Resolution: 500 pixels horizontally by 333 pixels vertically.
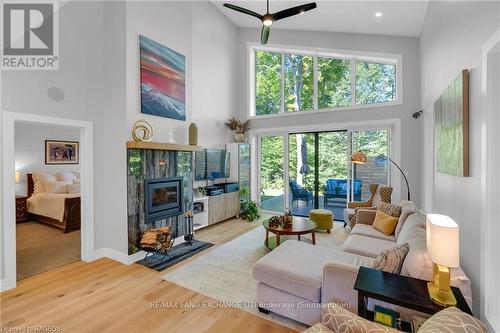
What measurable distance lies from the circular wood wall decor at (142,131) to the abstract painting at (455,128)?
375 cm

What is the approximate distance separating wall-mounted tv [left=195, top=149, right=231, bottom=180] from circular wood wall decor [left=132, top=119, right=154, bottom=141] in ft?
5.38

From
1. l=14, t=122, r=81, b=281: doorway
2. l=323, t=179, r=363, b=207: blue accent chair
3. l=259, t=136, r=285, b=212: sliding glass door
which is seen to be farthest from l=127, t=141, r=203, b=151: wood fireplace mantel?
l=323, t=179, r=363, b=207: blue accent chair

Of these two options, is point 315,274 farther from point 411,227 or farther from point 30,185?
point 30,185

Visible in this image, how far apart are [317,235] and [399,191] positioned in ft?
6.50

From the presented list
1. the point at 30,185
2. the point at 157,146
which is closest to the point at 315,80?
the point at 157,146

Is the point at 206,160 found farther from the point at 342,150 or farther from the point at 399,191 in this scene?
the point at 399,191

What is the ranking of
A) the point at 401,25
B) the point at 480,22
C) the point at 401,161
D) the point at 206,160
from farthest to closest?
the point at 206,160
the point at 401,161
the point at 401,25
the point at 480,22

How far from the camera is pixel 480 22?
66.1 inches

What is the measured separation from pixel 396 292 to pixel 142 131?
144 inches

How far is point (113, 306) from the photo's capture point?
8.21ft

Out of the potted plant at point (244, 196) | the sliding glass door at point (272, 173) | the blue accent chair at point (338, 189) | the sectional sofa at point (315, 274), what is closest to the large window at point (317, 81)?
the sliding glass door at point (272, 173)

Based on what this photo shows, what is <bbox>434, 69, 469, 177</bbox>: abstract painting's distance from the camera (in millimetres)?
1863

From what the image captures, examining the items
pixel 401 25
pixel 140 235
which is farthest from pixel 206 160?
pixel 401 25

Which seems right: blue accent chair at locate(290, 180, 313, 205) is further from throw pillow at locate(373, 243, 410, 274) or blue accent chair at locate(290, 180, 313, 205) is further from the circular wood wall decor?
throw pillow at locate(373, 243, 410, 274)
